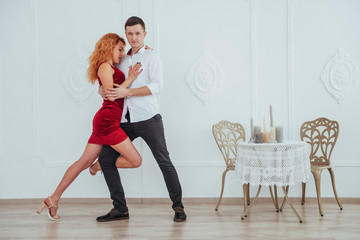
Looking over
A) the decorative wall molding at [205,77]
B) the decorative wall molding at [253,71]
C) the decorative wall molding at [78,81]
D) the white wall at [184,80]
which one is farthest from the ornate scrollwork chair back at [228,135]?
the decorative wall molding at [78,81]

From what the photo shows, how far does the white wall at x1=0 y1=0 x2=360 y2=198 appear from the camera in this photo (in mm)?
3891

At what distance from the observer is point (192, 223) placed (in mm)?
3049

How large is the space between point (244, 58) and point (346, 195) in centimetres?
189

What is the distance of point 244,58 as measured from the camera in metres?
3.95

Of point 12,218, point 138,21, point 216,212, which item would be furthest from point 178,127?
point 12,218

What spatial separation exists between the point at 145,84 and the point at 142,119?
12.9 inches

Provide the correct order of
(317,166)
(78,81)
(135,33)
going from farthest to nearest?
(78,81), (317,166), (135,33)

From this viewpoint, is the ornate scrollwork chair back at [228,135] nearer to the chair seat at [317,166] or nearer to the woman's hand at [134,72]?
the chair seat at [317,166]

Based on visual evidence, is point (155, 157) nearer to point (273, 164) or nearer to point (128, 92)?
point (128, 92)

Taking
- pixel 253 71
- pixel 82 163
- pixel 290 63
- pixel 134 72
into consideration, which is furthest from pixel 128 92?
pixel 290 63

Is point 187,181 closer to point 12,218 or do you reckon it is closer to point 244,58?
point 244,58

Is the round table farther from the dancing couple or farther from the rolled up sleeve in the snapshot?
the rolled up sleeve

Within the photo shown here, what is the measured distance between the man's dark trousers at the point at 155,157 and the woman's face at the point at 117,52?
59 cm

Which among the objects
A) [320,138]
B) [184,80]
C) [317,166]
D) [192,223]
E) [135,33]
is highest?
[135,33]
